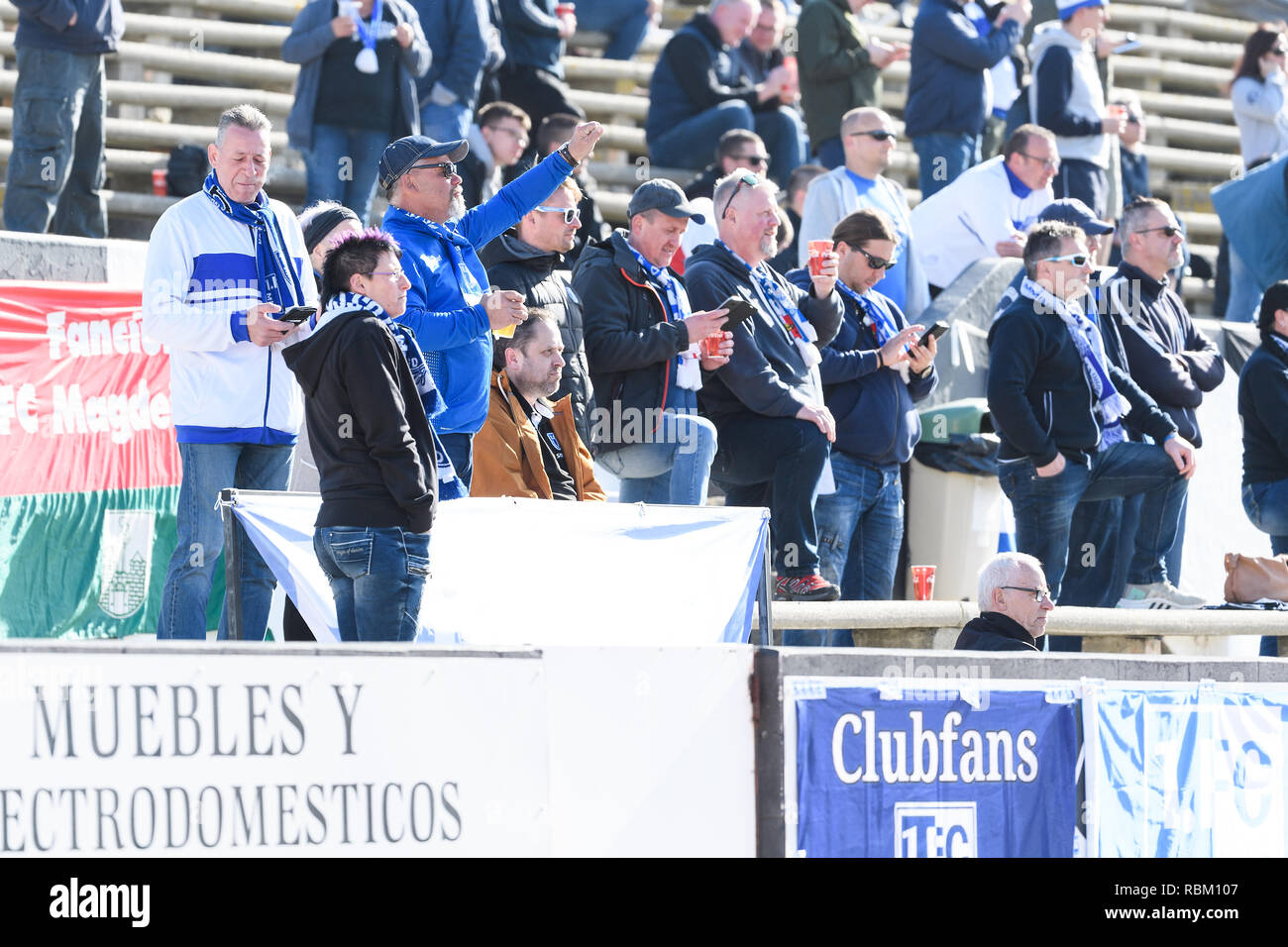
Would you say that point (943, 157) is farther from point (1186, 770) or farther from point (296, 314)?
point (296, 314)

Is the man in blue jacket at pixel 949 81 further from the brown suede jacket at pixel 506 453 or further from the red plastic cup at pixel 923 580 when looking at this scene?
the brown suede jacket at pixel 506 453

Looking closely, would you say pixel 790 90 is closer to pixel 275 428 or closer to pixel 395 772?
pixel 275 428

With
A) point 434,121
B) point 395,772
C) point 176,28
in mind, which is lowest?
point 395,772

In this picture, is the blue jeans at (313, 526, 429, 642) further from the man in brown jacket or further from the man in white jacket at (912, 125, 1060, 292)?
the man in white jacket at (912, 125, 1060, 292)

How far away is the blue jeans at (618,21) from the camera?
591 inches

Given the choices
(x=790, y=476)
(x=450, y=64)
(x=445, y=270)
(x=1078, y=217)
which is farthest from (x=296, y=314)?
(x=450, y=64)

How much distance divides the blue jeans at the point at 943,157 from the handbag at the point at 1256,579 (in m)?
4.07

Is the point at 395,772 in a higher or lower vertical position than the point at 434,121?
lower

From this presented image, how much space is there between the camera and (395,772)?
4.94 meters

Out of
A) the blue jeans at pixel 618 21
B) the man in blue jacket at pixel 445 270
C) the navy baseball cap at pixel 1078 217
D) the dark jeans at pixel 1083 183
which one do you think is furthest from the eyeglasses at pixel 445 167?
the blue jeans at pixel 618 21

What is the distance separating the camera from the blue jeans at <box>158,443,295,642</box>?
6.50m

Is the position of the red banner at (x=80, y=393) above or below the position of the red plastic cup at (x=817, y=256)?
below
